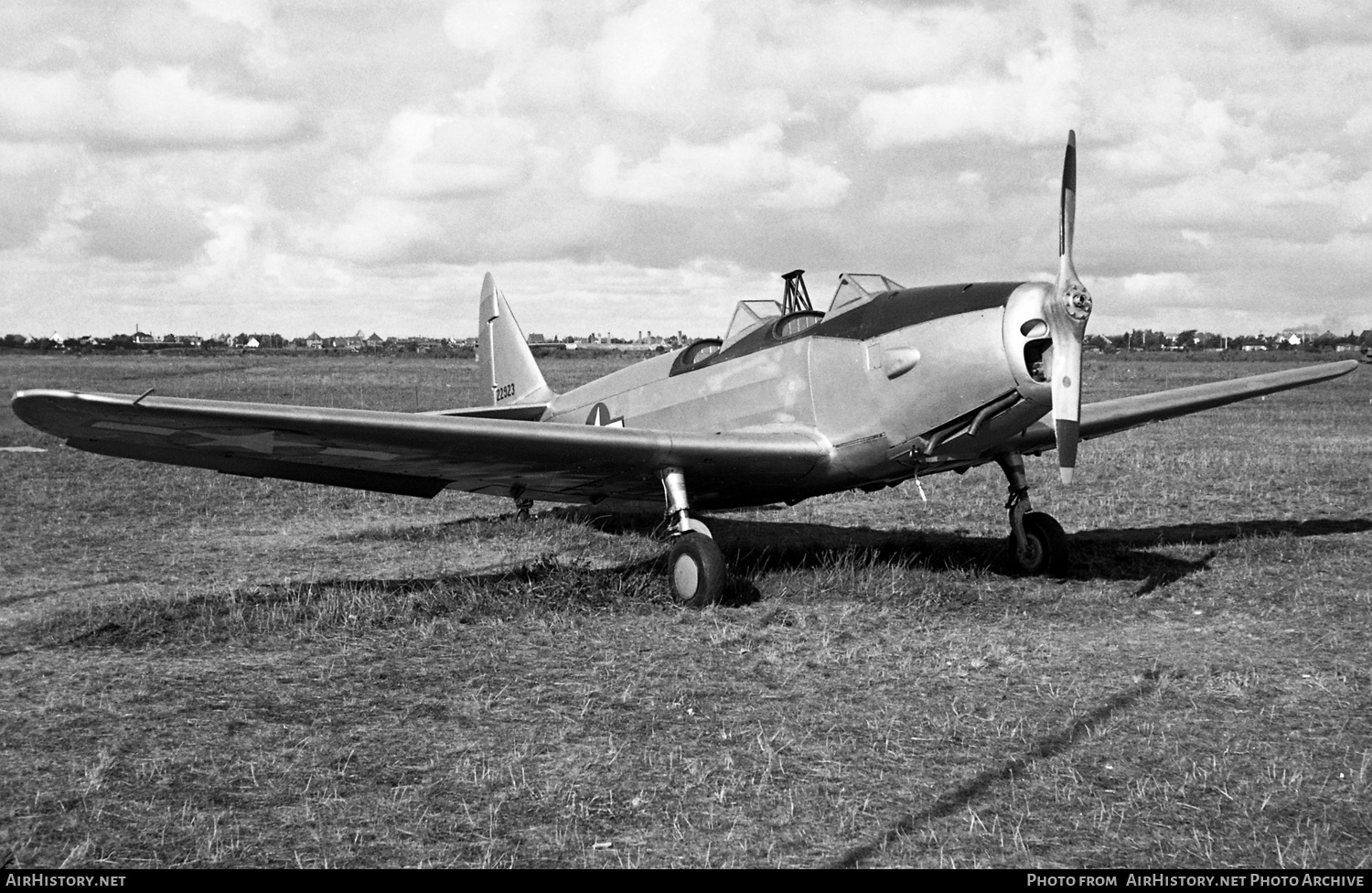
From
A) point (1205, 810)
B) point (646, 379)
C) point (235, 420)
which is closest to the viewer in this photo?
point (1205, 810)

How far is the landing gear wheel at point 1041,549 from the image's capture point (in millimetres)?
9117

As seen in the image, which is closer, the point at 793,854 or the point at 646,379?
the point at 793,854

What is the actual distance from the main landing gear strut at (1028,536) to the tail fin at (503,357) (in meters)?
6.29

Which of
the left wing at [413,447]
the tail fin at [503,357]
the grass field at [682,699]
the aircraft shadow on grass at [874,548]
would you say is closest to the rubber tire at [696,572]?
the grass field at [682,699]

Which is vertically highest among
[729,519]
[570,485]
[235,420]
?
[235,420]

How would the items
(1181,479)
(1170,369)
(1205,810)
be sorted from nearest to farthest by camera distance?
(1205,810) → (1181,479) → (1170,369)

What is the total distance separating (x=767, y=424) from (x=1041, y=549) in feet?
8.25

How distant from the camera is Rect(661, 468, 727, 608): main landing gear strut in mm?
8008

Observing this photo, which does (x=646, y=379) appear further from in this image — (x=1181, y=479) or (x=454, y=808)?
(x=1181, y=479)

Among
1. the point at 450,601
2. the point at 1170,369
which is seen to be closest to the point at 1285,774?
the point at 450,601

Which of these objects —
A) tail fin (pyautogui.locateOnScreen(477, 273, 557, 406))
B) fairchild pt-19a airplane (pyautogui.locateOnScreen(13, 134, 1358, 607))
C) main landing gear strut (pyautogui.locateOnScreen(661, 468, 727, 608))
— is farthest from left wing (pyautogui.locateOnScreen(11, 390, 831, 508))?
tail fin (pyautogui.locateOnScreen(477, 273, 557, 406))

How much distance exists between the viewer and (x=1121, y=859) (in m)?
3.85

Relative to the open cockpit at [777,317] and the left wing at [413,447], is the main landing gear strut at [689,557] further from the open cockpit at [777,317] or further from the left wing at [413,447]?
the open cockpit at [777,317]

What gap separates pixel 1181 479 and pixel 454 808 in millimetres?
13427
